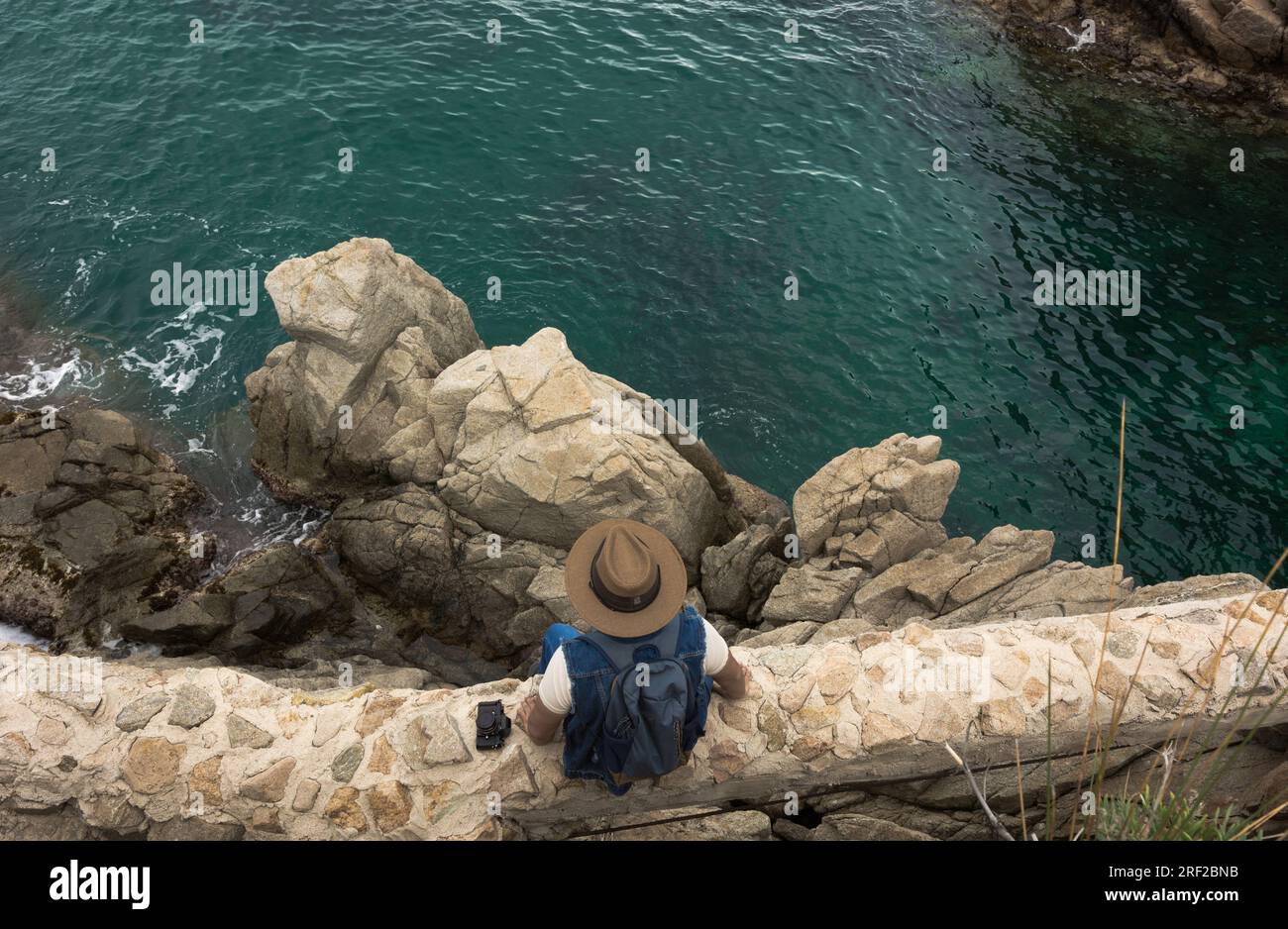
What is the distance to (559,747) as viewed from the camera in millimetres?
8141

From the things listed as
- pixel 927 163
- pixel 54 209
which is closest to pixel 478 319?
pixel 54 209

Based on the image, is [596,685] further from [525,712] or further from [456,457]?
[456,457]

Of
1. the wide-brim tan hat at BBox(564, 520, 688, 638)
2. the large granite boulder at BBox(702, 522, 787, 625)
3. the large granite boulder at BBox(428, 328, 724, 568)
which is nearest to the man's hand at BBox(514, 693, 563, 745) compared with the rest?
the wide-brim tan hat at BBox(564, 520, 688, 638)

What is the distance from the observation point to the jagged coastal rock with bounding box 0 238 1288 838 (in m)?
8.57

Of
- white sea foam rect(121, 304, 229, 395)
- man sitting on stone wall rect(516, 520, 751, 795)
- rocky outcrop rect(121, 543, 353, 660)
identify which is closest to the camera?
man sitting on stone wall rect(516, 520, 751, 795)

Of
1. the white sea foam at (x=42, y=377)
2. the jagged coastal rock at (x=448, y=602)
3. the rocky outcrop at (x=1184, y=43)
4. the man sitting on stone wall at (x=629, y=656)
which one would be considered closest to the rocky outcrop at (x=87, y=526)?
the jagged coastal rock at (x=448, y=602)

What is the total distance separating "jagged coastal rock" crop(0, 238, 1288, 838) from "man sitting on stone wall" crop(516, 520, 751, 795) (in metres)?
1.40

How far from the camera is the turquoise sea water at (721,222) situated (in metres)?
20.8

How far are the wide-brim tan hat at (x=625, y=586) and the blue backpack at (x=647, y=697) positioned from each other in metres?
0.24

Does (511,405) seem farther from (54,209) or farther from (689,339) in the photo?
(54,209)

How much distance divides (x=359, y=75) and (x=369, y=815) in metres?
27.0

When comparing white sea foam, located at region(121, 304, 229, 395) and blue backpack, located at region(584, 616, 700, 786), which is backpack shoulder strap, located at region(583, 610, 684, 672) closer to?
blue backpack, located at region(584, 616, 700, 786)

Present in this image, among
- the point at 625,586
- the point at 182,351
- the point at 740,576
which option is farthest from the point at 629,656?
the point at 182,351
